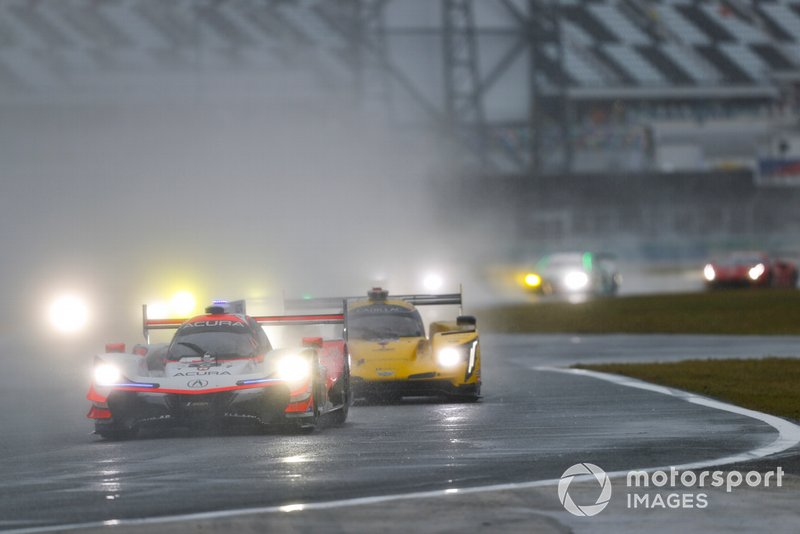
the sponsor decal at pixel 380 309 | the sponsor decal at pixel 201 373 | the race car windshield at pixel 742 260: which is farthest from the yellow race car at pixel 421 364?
the race car windshield at pixel 742 260

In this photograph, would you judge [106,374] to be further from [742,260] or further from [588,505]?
[742,260]

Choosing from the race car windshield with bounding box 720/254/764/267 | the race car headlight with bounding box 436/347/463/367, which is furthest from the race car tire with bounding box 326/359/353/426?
the race car windshield with bounding box 720/254/764/267

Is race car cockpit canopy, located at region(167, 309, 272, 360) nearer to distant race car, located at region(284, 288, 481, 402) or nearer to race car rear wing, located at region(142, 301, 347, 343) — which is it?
race car rear wing, located at region(142, 301, 347, 343)

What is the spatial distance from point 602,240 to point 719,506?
49.6m

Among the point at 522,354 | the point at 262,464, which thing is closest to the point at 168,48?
the point at 522,354

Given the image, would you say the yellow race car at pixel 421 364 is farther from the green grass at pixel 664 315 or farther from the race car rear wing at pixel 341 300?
the green grass at pixel 664 315

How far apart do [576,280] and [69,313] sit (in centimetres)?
1583

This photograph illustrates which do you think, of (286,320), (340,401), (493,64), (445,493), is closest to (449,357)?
(286,320)

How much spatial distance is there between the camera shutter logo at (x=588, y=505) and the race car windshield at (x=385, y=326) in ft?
26.5

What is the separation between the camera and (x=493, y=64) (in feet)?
227

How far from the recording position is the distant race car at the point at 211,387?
14539 millimetres

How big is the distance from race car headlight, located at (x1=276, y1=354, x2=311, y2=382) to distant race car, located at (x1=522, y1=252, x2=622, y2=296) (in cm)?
3596

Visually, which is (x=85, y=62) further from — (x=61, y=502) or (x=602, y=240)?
A: (x=61, y=502)

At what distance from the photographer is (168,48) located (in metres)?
60.4
